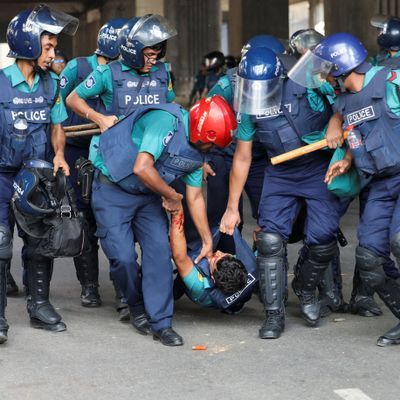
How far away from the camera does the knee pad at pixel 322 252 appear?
21.8 feet

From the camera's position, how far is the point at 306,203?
6730 millimetres

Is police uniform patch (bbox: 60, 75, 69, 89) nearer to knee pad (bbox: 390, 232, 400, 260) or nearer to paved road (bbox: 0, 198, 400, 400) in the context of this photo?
paved road (bbox: 0, 198, 400, 400)

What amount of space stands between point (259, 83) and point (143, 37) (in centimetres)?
84

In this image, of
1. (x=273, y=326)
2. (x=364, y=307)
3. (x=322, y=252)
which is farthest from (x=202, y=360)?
(x=364, y=307)

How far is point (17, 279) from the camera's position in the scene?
27.5ft

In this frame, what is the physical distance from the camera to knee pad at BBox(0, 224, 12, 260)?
21.0 ft

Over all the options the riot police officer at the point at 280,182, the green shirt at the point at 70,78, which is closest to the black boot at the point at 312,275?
the riot police officer at the point at 280,182

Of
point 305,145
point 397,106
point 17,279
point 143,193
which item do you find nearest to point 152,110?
point 143,193

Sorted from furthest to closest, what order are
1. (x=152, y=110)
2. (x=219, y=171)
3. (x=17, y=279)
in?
1. (x=17, y=279)
2. (x=219, y=171)
3. (x=152, y=110)

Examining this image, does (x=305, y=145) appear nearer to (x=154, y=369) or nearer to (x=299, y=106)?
(x=299, y=106)

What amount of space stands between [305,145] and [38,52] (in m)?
1.65

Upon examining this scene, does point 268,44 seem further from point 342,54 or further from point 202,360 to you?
point 202,360

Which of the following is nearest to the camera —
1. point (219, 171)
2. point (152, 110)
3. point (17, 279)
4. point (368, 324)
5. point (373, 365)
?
→ point (373, 365)

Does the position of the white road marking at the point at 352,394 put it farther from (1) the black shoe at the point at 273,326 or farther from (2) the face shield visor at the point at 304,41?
(2) the face shield visor at the point at 304,41
